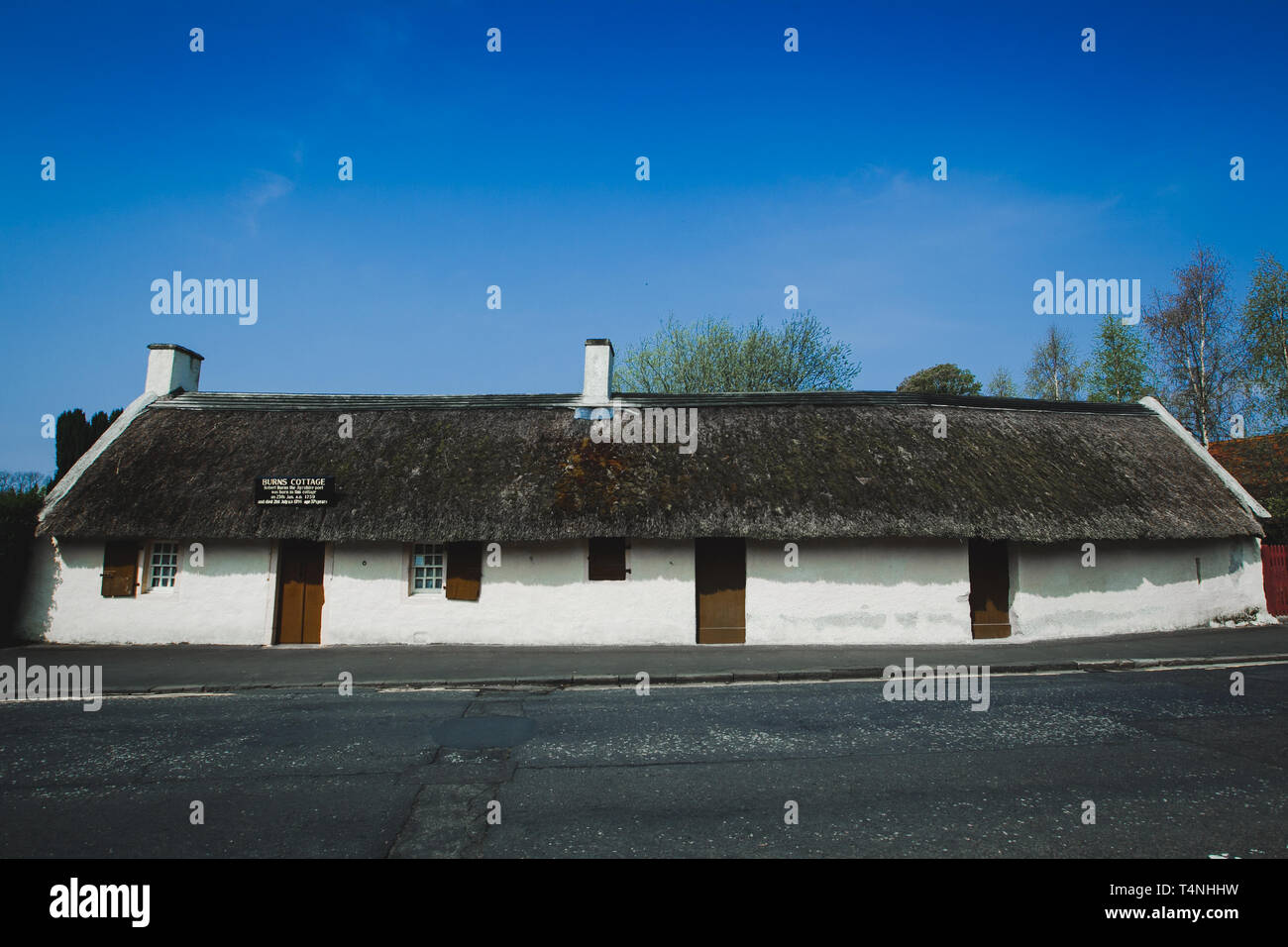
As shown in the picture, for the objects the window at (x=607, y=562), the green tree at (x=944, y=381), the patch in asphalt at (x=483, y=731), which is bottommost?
the patch in asphalt at (x=483, y=731)

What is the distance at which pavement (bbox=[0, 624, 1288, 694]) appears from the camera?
11016 mm

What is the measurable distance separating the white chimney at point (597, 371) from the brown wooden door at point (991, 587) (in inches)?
390

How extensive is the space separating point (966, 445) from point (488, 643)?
1248 cm

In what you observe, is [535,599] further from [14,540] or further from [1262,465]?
[1262,465]

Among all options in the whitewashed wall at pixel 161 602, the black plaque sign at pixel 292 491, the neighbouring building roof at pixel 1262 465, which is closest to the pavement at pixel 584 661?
the whitewashed wall at pixel 161 602

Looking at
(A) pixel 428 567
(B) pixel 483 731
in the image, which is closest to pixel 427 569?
(A) pixel 428 567

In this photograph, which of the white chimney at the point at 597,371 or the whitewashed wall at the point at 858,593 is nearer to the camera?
the whitewashed wall at the point at 858,593

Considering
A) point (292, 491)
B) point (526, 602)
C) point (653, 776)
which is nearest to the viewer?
point (653, 776)

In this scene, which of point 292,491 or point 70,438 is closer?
point 292,491

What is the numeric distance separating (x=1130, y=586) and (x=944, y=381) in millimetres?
33444

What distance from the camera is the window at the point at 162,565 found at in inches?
592

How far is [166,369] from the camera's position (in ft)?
61.4

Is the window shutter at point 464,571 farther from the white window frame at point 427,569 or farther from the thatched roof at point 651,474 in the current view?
the thatched roof at point 651,474
